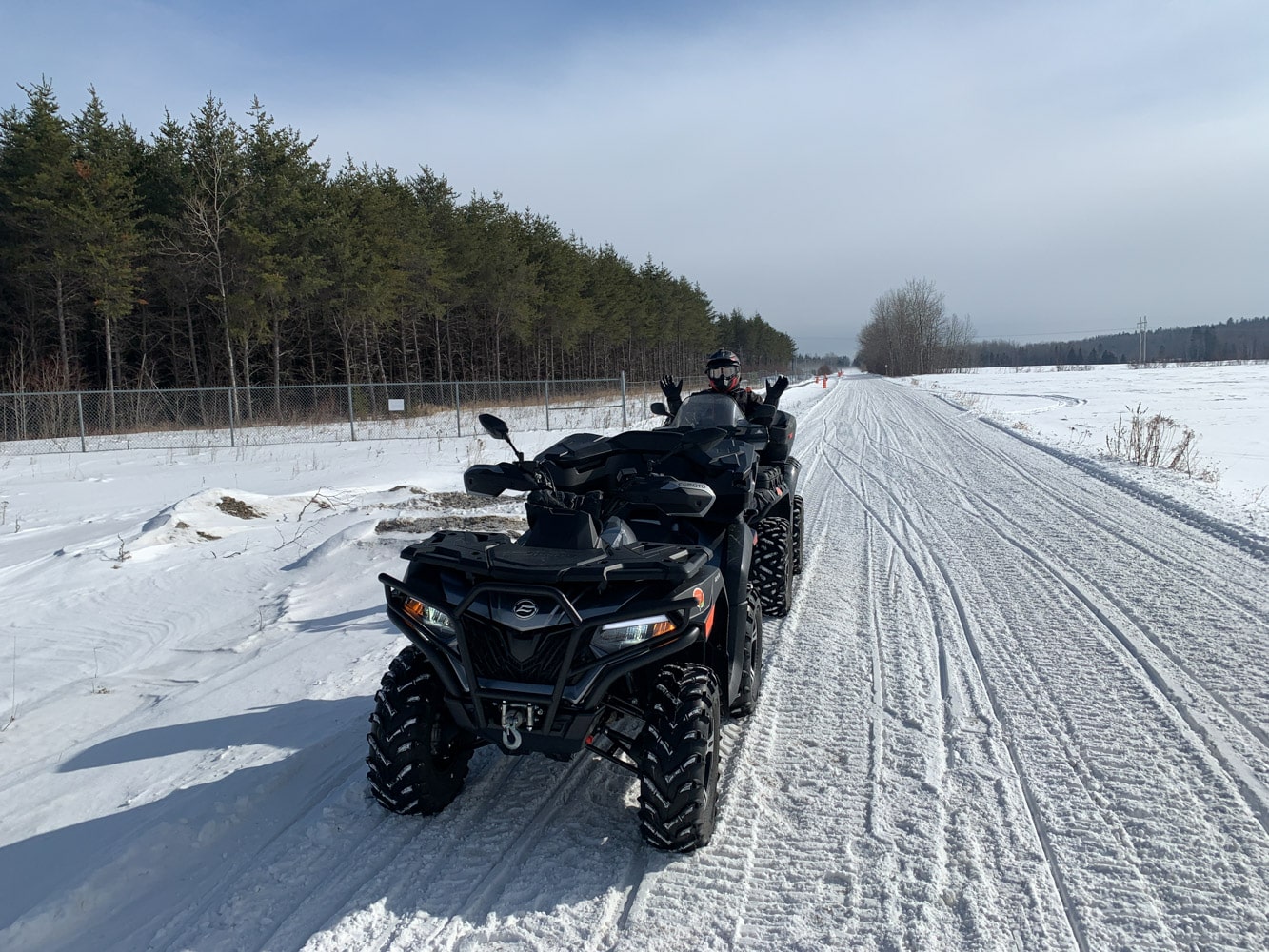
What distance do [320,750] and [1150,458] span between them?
13303 mm

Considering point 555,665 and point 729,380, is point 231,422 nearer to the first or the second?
point 729,380

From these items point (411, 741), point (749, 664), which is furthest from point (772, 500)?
point (411, 741)

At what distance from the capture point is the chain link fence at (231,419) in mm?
19047

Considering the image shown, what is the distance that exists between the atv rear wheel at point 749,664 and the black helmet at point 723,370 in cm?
411

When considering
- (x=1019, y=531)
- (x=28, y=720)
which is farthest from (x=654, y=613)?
(x=1019, y=531)

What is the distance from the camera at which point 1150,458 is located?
12.6m

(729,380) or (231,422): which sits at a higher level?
(729,380)

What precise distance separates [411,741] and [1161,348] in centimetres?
20437

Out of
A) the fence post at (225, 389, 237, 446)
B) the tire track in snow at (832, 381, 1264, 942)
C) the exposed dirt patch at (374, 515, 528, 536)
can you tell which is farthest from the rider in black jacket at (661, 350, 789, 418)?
the fence post at (225, 389, 237, 446)

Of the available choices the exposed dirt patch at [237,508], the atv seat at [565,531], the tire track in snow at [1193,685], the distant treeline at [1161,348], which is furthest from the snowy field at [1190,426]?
the distant treeline at [1161,348]

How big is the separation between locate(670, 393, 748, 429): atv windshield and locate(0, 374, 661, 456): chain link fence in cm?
1346

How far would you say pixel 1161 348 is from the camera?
6683 inches

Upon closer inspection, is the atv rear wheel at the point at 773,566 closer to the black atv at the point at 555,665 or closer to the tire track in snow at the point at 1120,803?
the tire track in snow at the point at 1120,803

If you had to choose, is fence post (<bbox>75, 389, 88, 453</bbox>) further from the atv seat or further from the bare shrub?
the bare shrub
